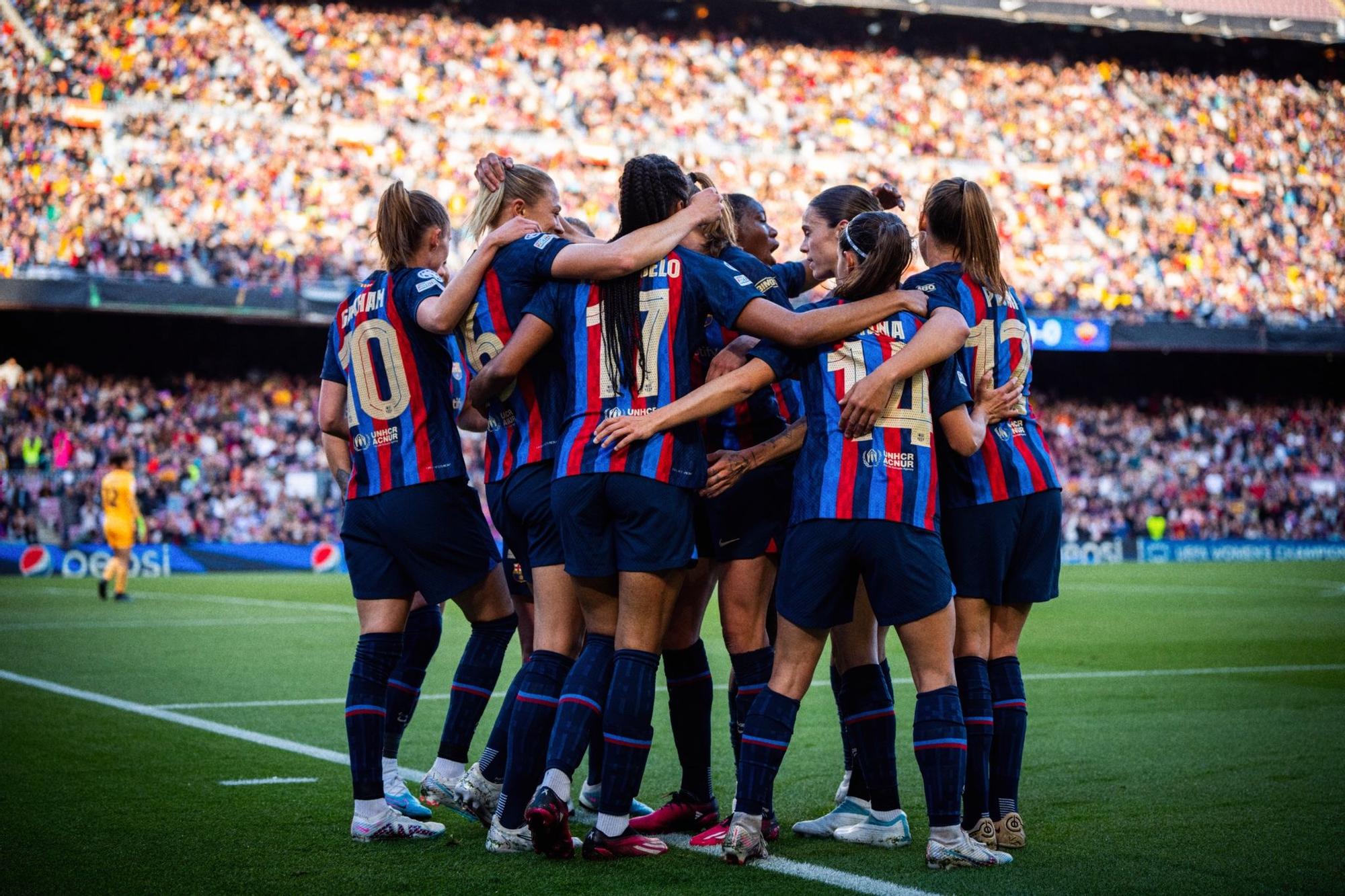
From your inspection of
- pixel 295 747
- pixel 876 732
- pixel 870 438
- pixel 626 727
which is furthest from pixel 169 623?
pixel 870 438

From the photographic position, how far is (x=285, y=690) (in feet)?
29.7

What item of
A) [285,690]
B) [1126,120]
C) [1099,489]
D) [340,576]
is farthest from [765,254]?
[1126,120]

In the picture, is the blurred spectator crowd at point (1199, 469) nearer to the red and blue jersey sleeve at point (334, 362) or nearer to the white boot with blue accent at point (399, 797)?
the white boot with blue accent at point (399, 797)

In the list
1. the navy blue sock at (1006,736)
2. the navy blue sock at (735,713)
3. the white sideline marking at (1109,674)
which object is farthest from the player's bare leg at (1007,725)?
the white sideline marking at (1109,674)

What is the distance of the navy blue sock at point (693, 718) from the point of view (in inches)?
196

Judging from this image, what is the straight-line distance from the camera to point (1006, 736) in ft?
15.3

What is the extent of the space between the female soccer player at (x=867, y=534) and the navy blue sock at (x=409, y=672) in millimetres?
1610

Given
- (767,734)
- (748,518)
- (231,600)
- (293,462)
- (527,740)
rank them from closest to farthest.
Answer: (767,734) < (527,740) < (748,518) < (231,600) < (293,462)

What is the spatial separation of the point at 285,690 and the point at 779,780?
4.35 metres

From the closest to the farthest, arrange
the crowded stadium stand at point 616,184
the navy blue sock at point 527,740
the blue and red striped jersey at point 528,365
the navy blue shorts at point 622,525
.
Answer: the navy blue shorts at point 622,525 → the navy blue sock at point 527,740 → the blue and red striped jersey at point 528,365 → the crowded stadium stand at point 616,184

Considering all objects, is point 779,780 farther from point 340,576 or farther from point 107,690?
point 340,576

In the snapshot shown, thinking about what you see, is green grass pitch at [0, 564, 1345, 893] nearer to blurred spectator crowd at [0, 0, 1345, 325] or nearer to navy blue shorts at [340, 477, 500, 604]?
navy blue shorts at [340, 477, 500, 604]

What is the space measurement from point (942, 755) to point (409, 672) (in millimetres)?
A: 2284

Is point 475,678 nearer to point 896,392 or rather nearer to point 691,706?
point 691,706
